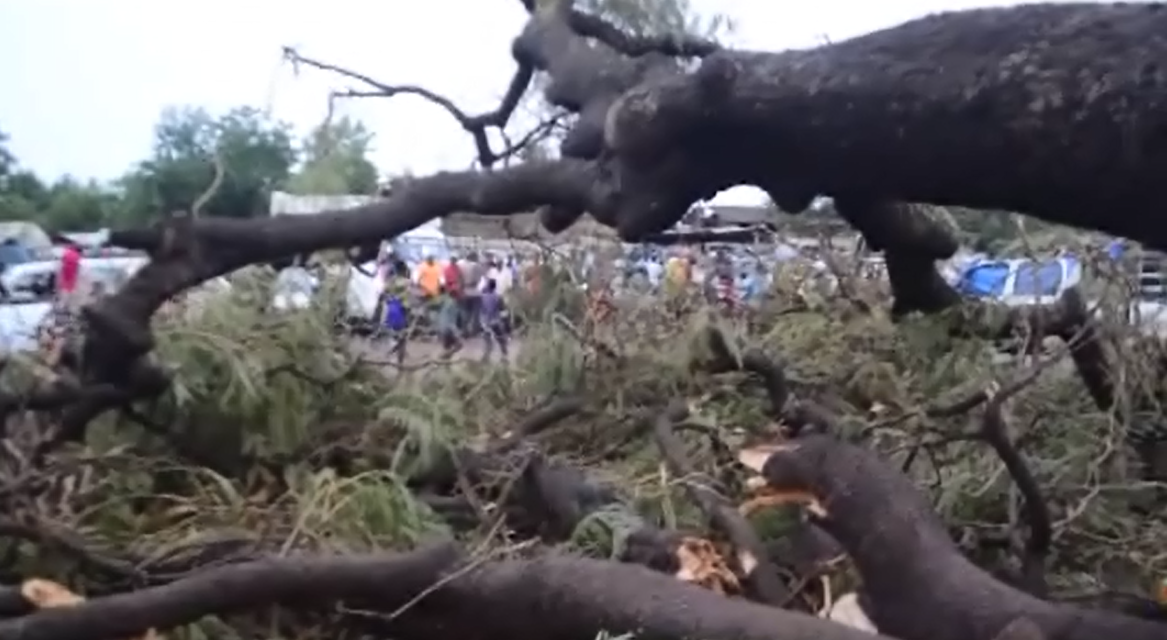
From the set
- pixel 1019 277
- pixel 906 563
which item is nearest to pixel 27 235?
pixel 1019 277

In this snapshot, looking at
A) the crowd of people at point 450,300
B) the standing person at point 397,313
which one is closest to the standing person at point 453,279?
the crowd of people at point 450,300

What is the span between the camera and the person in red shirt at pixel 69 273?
3557 millimetres

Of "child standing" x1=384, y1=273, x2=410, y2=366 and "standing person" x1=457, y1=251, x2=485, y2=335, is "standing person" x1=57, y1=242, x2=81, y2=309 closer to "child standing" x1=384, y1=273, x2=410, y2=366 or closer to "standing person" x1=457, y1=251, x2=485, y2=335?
"child standing" x1=384, y1=273, x2=410, y2=366

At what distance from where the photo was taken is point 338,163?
460 cm

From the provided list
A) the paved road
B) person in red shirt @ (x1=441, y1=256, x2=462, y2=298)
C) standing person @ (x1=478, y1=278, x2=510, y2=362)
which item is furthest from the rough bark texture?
person in red shirt @ (x1=441, y1=256, x2=462, y2=298)

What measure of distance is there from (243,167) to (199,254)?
1.40 meters

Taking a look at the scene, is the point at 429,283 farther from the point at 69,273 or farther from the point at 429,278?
the point at 69,273

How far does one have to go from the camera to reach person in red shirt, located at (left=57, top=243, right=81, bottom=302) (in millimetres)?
3557

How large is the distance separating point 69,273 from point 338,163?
100 cm

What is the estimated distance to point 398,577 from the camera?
2176 mm

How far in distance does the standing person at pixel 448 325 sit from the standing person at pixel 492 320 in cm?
8

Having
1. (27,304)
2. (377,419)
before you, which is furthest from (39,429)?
(27,304)

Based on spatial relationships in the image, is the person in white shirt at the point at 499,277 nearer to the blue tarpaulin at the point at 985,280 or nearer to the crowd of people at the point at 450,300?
the crowd of people at the point at 450,300

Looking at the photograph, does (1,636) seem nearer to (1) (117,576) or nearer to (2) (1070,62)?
(1) (117,576)
